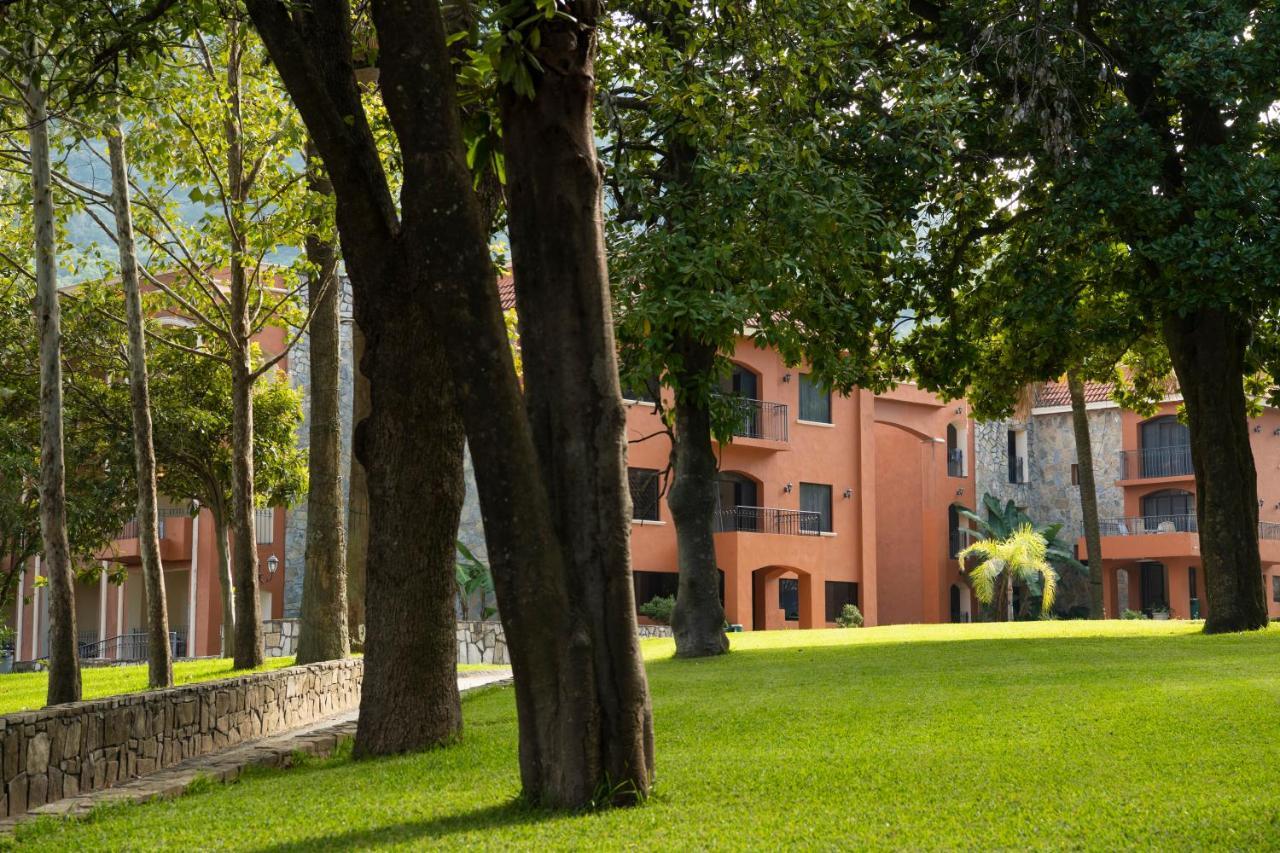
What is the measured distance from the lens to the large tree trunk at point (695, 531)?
61.3 feet

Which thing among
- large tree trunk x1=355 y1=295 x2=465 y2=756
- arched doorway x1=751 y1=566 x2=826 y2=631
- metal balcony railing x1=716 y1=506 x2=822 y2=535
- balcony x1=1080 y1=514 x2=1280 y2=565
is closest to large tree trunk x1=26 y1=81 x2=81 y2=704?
large tree trunk x1=355 y1=295 x2=465 y2=756

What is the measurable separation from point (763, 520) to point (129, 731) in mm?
29695

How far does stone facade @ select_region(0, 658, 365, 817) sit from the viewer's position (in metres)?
7.68

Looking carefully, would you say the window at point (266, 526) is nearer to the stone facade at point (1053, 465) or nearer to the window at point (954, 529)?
the window at point (954, 529)

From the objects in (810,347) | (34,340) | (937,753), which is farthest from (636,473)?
(937,753)

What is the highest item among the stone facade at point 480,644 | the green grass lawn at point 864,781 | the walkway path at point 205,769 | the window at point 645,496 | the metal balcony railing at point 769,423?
the metal balcony railing at point 769,423

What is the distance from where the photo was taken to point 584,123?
6570mm

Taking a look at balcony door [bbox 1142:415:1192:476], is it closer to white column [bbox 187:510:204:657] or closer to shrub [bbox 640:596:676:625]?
shrub [bbox 640:596:676:625]

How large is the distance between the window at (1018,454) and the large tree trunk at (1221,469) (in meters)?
29.9

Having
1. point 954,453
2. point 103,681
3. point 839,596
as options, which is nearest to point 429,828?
point 103,681

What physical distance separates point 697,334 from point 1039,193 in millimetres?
8018

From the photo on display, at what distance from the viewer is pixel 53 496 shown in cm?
1270

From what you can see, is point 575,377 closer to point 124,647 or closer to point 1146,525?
point 124,647

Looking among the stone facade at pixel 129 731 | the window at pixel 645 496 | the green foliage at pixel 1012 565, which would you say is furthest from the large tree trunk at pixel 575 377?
the green foliage at pixel 1012 565
